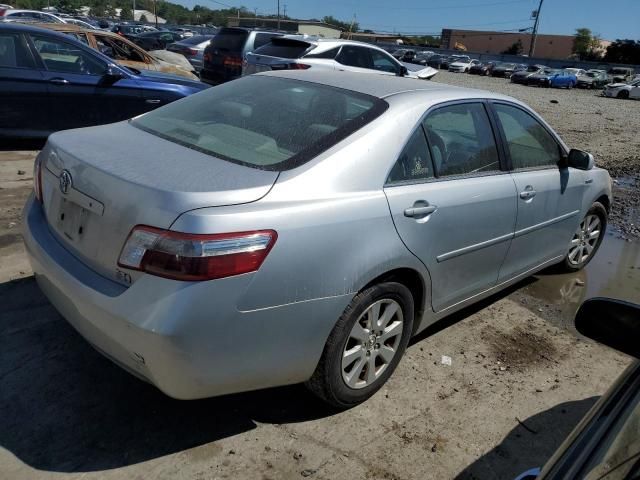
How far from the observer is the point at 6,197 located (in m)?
5.56

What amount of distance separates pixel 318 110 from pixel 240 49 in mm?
10021

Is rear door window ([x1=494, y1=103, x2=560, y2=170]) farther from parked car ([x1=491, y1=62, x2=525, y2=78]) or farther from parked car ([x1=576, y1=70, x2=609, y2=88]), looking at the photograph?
parked car ([x1=491, y1=62, x2=525, y2=78])

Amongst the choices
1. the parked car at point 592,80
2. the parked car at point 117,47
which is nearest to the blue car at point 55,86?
the parked car at point 117,47

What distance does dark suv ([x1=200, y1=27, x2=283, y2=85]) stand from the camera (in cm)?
1227

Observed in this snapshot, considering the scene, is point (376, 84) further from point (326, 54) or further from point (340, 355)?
point (326, 54)

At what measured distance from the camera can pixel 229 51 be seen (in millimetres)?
12414

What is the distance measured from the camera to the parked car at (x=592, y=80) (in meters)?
42.5

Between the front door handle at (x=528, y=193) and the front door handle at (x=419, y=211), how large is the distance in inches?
40.1

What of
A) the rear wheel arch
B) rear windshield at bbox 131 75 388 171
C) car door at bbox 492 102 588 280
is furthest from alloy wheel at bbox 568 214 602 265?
rear windshield at bbox 131 75 388 171

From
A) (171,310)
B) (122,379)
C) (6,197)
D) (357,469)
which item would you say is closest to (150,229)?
(171,310)

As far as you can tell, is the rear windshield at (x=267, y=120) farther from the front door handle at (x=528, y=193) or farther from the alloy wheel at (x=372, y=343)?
the front door handle at (x=528, y=193)

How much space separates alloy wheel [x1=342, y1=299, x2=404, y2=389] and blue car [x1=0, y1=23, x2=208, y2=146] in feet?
19.3

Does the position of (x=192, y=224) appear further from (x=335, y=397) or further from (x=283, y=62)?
(x=283, y=62)

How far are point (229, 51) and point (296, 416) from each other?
36.0 ft
